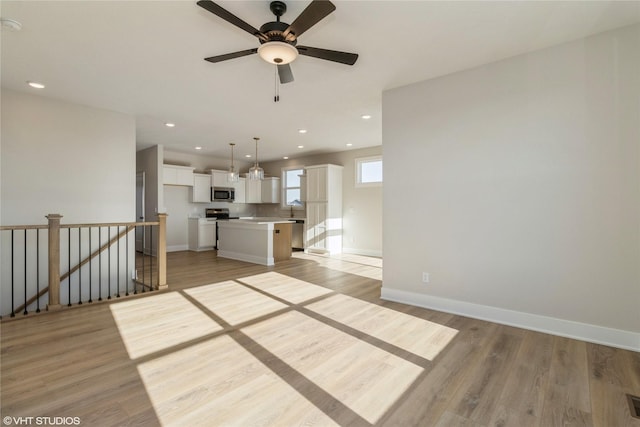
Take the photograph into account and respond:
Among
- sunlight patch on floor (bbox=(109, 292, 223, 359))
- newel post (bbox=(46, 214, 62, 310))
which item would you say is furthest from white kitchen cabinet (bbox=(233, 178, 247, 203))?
newel post (bbox=(46, 214, 62, 310))

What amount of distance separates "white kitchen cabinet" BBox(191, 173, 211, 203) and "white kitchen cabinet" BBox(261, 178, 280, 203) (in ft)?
5.66

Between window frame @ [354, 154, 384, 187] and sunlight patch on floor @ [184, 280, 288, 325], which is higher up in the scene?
window frame @ [354, 154, 384, 187]

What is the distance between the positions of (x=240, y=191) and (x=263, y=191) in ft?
2.37

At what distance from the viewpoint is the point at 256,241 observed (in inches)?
263

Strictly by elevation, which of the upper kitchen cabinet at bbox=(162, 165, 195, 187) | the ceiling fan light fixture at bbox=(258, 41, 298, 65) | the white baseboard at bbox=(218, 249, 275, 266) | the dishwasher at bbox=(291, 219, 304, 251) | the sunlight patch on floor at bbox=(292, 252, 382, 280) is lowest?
the sunlight patch on floor at bbox=(292, 252, 382, 280)

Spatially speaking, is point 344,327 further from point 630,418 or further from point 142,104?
point 142,104

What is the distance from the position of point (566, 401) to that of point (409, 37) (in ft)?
9.83

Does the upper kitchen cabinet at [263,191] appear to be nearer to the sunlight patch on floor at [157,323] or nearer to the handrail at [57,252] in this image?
the handrail at [57,252]

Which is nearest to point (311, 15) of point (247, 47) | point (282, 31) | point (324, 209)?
point (282, 31)

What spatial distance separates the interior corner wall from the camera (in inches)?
153

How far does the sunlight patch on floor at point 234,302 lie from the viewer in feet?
11.1

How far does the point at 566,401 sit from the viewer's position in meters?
1.92

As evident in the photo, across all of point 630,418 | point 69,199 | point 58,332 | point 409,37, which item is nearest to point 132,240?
point 69,199

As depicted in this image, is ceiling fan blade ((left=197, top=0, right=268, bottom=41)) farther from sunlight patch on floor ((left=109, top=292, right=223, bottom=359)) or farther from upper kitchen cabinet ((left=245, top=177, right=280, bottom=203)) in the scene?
upper kitchen cabinet ((left=245, top=177, right=280, bottom=203))
